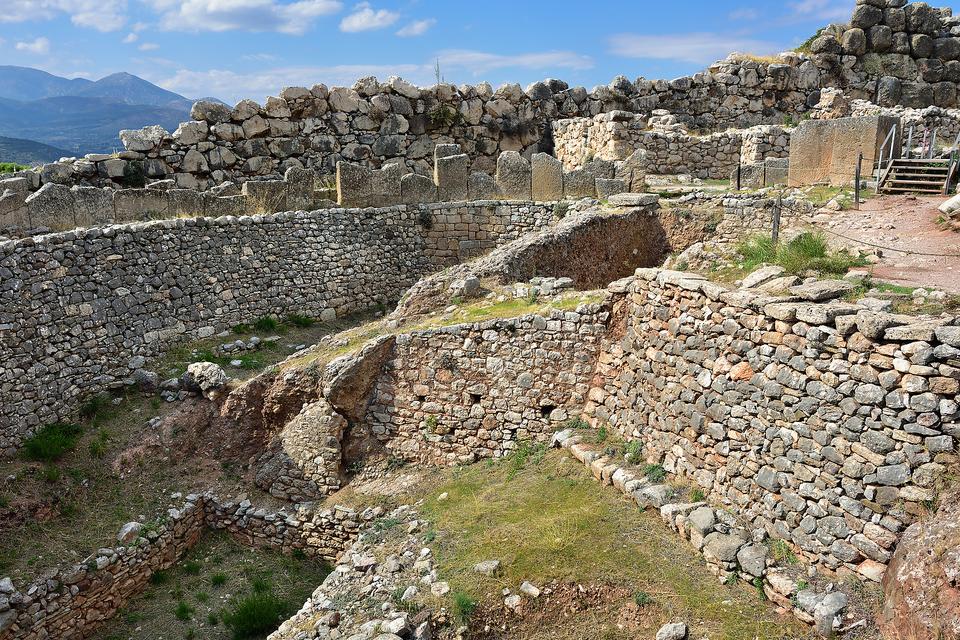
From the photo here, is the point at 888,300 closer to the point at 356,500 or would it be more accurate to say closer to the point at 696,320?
the point at 696,320

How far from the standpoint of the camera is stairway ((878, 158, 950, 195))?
12477mm

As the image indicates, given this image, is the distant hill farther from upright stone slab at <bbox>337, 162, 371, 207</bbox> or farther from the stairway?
the stairway

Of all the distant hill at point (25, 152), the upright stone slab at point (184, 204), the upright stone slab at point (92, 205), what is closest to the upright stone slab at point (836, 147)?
the upright stone slab at point (184, 204)

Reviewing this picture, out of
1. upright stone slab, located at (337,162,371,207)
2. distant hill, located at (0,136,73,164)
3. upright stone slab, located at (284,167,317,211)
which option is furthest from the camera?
distant hill, located at (0,136,73,164)

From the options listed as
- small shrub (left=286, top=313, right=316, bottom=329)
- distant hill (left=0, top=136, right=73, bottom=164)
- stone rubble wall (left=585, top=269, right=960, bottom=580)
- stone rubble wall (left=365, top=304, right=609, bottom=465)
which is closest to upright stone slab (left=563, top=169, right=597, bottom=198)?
small shrub (left=286, top=313, right=316, bottom=329)

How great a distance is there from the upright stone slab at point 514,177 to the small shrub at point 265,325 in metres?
5.75

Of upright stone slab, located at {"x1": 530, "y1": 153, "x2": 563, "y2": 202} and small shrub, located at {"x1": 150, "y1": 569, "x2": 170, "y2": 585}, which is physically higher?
upright stone slab, located at {"x1": 530, "y1": 153, "x2": 563, "y2": 202}

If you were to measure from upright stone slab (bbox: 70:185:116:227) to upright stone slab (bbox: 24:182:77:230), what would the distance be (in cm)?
9

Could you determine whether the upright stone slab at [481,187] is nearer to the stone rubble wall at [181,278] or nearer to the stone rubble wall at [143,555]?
the stone rubble wall at [181,278]

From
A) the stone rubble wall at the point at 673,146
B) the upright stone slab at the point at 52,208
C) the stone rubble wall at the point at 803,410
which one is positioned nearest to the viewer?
the stone rubble wall at the point at 803,410

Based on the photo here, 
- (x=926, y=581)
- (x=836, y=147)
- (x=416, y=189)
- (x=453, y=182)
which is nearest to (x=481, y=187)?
(x=453, y=182)

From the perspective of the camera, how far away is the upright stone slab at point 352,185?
51.8ft

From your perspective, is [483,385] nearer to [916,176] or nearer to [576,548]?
[576,548]

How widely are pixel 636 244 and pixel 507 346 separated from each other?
485cm
